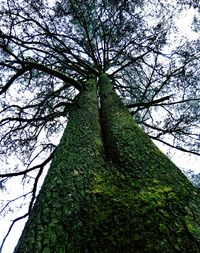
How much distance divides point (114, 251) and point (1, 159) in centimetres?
358

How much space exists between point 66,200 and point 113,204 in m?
0.21

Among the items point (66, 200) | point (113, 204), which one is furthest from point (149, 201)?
point (66, 200)

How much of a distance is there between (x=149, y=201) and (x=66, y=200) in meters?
0.37

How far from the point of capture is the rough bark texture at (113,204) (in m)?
1.10

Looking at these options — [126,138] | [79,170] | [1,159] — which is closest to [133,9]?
[1,159]

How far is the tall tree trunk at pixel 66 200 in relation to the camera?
1.12m

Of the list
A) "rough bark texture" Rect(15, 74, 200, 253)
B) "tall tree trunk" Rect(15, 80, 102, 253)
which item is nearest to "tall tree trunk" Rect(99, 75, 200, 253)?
"rough bark texture" Rect(15, 74, 200, 253)

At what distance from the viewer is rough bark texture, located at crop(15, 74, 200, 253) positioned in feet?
3.62

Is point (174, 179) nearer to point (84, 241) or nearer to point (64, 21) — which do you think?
point (84, 241)

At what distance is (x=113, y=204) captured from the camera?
1312 millimetres

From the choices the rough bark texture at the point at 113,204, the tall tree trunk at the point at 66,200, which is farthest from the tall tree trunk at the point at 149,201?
the tall tree trunk at the point at 66,200

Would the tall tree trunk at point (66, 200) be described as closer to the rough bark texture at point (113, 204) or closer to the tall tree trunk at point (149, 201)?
the rough bark texture at point (113, 204)

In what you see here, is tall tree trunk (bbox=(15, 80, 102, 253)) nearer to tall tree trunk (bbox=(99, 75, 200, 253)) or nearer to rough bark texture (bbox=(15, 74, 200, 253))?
rough bark texture (bbox=(15, 74, 200, 253))

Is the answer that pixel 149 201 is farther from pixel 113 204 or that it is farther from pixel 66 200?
pixel 66 200
